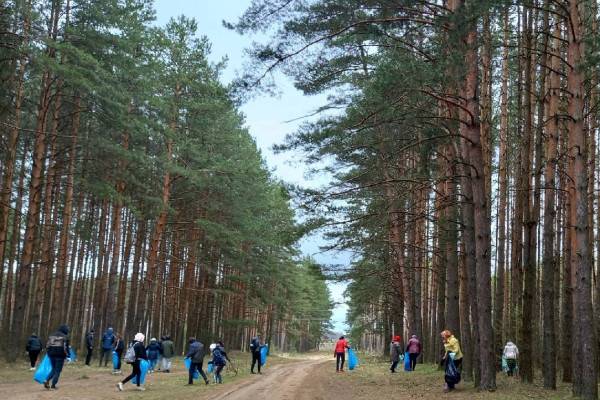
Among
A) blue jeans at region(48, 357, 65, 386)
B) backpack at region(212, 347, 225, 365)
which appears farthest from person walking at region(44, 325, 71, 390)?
backpack at region(212, 347, 225, 365)

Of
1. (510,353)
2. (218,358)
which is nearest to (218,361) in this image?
(218,358)

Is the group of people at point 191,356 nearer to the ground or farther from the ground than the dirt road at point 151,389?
farther from the ground

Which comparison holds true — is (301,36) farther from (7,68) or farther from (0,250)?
(0,250)

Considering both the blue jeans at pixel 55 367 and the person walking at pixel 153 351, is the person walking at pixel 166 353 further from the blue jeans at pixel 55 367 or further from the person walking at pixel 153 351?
the blue jeans at pixel 55 367

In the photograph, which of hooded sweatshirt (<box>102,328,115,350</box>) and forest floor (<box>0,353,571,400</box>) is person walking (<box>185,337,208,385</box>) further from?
hooded sweatshirt (<box>102,328,115,350</box>)

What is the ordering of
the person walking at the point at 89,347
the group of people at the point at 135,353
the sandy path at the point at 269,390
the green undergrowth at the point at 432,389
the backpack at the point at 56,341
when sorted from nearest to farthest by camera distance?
1. the green undergrowth at the point at 432,389
2. the sandy path at the point at 269,390
3. the backpack at the point at 56,341
4. the group of people at the point at 135,353
5. the person walking at the point at 89,347

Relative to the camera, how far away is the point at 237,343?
160 ft

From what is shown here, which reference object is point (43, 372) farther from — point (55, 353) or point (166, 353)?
point (166, 353)

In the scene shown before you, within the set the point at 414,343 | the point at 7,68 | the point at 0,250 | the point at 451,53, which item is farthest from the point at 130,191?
the point at 451,53

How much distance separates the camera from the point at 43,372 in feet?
44.7

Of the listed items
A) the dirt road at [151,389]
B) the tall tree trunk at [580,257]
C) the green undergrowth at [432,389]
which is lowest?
the dirt road at [151,389]

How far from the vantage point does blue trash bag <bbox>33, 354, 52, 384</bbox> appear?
44.4ft

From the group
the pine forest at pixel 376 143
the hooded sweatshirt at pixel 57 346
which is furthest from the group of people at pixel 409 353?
the hooded sweatshirt at pixel 57 346

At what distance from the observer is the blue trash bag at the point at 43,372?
13531 mm
